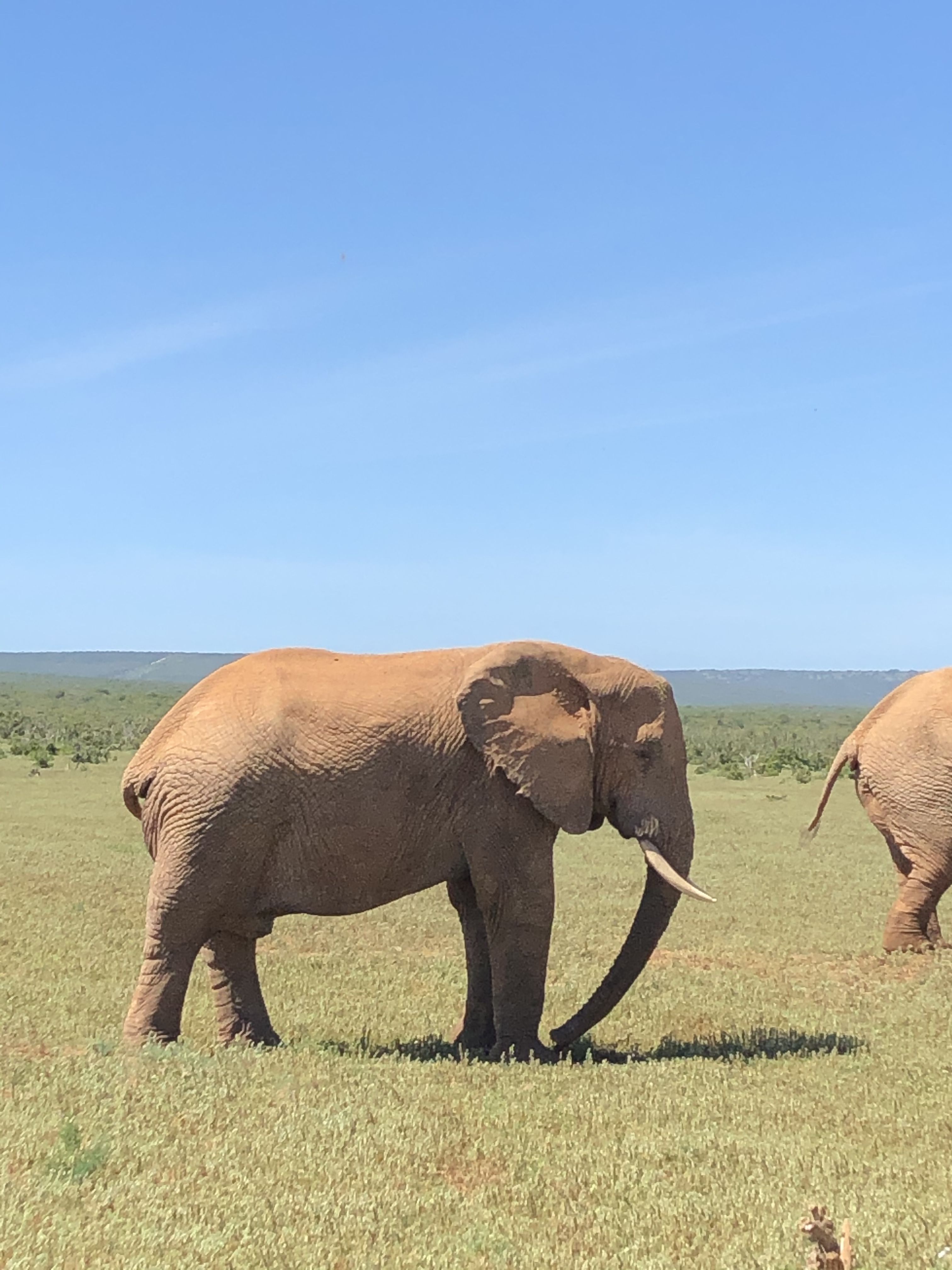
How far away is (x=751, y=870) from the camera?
20.7m

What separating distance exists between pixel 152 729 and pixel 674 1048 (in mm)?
29451

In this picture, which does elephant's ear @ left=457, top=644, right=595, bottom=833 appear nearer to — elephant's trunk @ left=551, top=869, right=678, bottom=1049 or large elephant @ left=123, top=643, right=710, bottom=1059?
large elephant @ left=123, top=643, right=710, bottom=1059

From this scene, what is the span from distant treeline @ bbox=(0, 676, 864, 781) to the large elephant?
29.8 m

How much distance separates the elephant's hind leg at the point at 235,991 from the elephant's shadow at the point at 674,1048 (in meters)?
0.39

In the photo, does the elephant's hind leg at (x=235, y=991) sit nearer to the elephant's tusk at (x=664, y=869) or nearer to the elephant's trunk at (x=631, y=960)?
the elephant's trunk at (x=631, y=960)

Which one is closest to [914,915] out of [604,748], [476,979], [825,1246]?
[604,748]

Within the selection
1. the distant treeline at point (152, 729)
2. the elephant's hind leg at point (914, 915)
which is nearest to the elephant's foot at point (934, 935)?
the elephant's hind leg at point (914, 915)

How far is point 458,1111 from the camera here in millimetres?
7004

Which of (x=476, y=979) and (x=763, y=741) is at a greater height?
(x=476, y=979)

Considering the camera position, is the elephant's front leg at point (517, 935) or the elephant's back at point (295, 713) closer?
the elephant's back at point (295, 713)

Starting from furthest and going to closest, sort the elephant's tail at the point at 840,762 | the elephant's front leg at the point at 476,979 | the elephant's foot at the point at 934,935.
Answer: the elephant's tail at the point at 840,762, the elephant's foot at the point at 934,935, the elephant's front leg at the point at 476,979

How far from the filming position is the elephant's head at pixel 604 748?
9.08 metres

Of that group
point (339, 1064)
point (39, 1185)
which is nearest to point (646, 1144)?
point (339, 1064)

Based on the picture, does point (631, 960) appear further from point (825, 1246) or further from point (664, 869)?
point (825, 1246)
